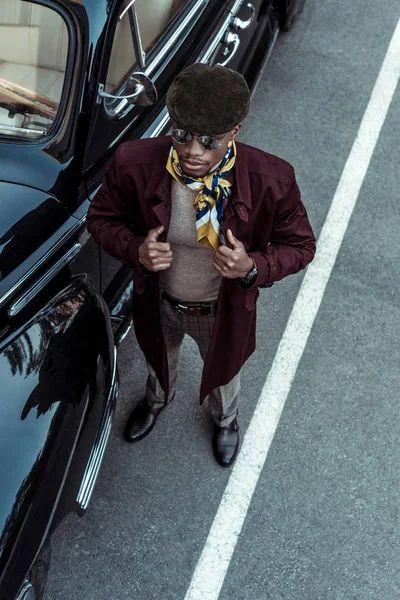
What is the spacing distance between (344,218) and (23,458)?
2.92 m

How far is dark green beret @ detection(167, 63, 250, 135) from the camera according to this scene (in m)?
2.08

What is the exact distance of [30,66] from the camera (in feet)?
9.52

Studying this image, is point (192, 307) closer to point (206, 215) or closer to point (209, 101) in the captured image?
point (206, 215)

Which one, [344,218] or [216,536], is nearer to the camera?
[216,536]

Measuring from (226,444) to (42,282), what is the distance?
4.10ft

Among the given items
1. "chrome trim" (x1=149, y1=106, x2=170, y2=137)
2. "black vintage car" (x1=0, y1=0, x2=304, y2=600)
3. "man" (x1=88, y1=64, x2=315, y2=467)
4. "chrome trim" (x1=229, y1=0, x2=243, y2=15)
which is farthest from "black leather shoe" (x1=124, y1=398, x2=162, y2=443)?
"chrome trim" (x1=229, y1=0, x2=243, y2=15)

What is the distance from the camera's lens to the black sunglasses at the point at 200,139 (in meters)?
2.13

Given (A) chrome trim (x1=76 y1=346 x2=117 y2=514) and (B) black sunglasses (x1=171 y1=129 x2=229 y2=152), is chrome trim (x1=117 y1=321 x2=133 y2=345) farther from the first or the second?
(B) black sunglasses (x1=171 y1=129 x2=229 y2=152)

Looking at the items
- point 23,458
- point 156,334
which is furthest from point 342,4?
point 23,458

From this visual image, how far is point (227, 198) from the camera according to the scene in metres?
2.34

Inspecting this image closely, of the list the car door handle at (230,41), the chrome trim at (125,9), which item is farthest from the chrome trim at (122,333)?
the car door handle at (230,41)

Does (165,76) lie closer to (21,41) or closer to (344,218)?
(21,41)

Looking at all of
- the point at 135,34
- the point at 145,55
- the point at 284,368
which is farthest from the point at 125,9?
the point at 284,368

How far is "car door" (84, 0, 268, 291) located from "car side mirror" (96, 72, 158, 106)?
26 mm
